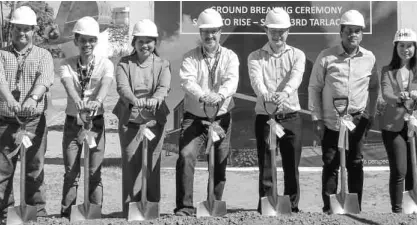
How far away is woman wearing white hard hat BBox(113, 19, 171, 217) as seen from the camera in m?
6.01

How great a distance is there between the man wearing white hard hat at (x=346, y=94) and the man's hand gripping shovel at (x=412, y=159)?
35 centimetres

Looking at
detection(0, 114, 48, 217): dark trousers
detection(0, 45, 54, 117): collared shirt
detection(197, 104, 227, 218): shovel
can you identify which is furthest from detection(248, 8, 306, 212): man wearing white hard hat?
detection(0, 114, 48, 217): dark trousers

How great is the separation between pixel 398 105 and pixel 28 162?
3.59m

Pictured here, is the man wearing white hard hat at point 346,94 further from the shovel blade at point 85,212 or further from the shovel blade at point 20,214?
the shovel blade at point 20,214

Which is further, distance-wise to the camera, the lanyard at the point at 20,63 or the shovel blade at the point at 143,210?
the lanyard at the point at 20,63

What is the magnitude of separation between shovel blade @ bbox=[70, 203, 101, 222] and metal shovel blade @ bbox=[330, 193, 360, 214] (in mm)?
2185

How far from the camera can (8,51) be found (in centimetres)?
602

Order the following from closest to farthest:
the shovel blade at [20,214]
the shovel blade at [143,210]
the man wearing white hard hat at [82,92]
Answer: the shovel blade at [20,214]
the shovel blade at [143,210]
the man wearing white hard hat at [82,92]

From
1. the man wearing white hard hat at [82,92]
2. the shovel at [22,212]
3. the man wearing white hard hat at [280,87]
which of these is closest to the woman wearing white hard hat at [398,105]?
the man wearing white hard hat at [280,87]

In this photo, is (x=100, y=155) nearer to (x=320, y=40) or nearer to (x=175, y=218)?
(x=175, y=218)

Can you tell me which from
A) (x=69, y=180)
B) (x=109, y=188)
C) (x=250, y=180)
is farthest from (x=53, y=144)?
(x=69, y=180)

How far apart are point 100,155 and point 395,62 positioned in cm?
301

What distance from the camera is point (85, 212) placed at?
5.80 meters

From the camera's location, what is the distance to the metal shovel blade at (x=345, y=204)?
586cm
